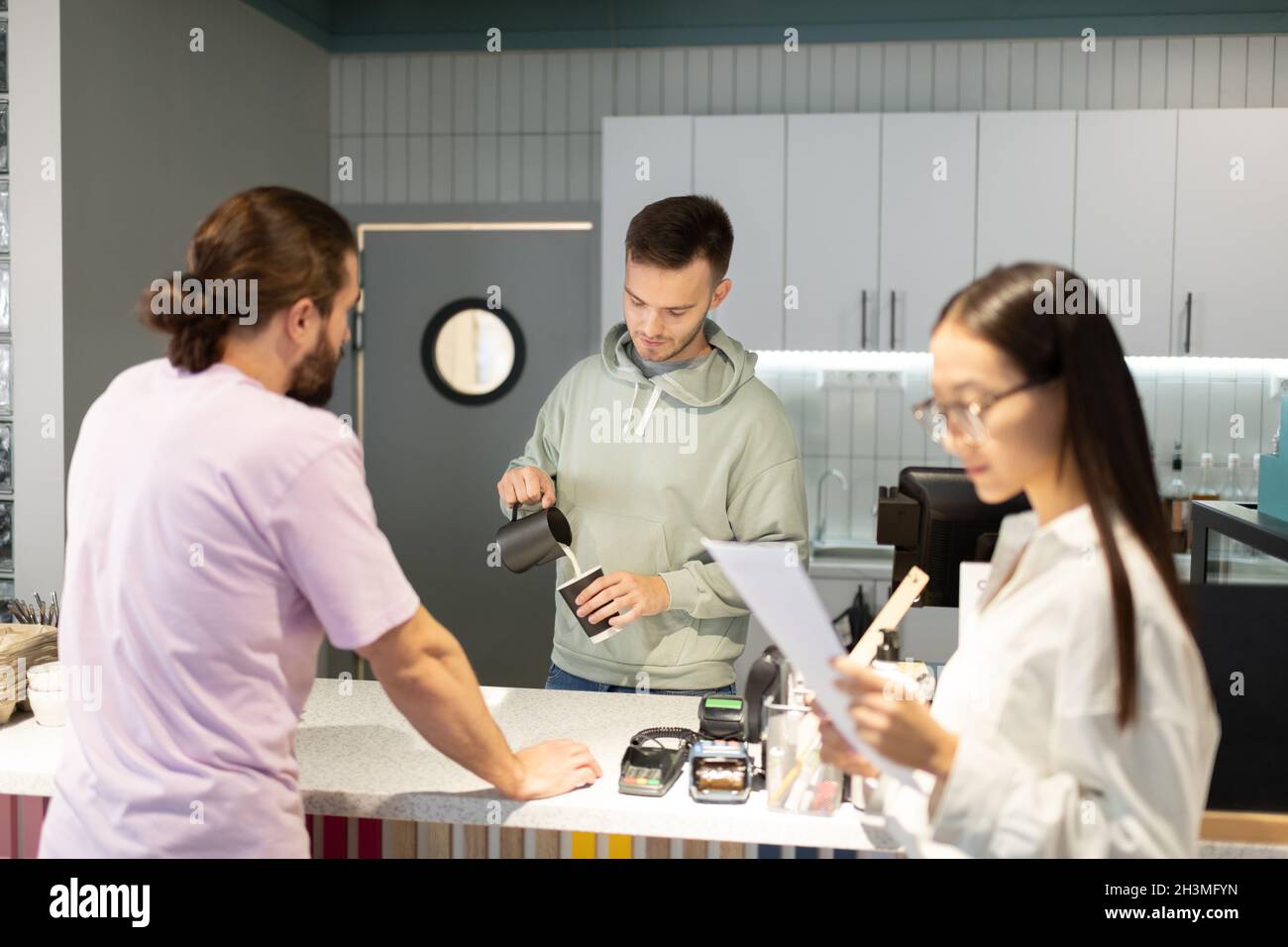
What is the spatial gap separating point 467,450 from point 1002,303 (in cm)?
375

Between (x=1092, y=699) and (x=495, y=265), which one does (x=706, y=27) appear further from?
(x=1092, y=699)

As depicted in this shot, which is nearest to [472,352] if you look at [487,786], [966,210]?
[966,210]

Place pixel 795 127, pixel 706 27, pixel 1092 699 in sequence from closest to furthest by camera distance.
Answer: pixel 1092 699, pixel 795 127, pixel 706 27

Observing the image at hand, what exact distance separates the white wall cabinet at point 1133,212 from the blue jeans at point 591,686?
2.47 metres

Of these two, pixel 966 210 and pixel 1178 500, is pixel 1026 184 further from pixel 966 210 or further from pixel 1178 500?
pixel 1178 500

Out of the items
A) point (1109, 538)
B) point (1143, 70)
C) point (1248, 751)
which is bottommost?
point (1248, 751)

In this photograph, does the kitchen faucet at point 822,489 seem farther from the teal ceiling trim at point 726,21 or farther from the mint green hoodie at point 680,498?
the mint green hoodie at point 680,498

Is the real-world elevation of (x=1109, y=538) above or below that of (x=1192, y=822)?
above

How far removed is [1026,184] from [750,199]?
98 cm

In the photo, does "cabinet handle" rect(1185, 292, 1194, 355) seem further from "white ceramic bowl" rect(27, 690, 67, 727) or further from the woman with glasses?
"white ceramic bowl" rect(27, 690, 67, 727)

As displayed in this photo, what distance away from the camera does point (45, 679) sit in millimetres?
1702
